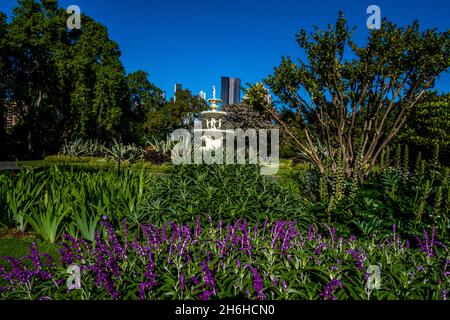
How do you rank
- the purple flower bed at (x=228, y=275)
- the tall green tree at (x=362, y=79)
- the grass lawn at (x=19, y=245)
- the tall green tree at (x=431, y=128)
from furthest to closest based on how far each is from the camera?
1. the tall green tree at (x=431, y=128)
2. the tall green tree at (x=362, y=79)
3. the grass lawn at (x=19, y=245)
4. the purple flower bed at (x=228, y=275)

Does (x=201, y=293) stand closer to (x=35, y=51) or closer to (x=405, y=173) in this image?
(x=405, y=173)

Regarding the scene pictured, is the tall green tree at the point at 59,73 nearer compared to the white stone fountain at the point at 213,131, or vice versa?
the tall green tree at the point at 59,73

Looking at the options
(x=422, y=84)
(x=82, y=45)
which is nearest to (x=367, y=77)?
(x=422, y=84)

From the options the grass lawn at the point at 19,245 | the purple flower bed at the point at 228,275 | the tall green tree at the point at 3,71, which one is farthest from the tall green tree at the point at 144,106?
the purple flower bed at the point at 228,275

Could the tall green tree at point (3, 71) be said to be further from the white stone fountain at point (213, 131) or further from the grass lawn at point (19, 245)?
the grass lawn at point (19, 245)

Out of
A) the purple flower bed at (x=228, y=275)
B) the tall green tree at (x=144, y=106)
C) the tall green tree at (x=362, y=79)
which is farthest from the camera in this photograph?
the tall green tree at (x=144, y=106)

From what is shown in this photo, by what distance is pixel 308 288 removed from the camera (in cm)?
215

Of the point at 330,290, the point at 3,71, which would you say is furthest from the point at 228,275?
the point at 3,71

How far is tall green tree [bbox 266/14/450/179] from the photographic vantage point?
6805mm

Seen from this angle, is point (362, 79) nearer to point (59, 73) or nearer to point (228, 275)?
point (228, 275)

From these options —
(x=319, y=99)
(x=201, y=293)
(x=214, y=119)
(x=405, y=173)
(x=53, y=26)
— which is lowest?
(x=201, y=293)

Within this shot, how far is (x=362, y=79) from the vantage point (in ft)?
24.3

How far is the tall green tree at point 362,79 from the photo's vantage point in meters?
6.80

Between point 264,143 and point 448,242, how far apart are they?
1042 inches
